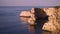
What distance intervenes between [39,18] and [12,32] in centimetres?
1412

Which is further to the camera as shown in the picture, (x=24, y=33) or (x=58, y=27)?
(x=58, y=27)

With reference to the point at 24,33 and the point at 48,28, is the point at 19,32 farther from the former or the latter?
the point at 48,28

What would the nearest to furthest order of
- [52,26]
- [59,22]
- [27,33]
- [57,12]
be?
[27,33] < [52,26] < [59,22] < [57,12]

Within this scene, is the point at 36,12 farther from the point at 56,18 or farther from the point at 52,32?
the point at 52,32

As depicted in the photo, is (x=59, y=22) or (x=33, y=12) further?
(x=33, y=12)

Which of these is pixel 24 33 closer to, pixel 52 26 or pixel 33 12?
pixel 52 26

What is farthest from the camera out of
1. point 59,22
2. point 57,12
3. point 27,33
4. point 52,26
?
point 57,12

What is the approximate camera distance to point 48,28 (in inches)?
873

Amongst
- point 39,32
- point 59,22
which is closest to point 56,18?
point 59,22

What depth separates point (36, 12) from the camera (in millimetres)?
35531

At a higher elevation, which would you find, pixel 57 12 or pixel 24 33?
pixel 57 12

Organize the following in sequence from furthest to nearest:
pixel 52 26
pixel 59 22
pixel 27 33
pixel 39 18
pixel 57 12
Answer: pixel 39 18 < pixel 57 12 < pixel 59 22 < pixel 52 26 < pixel 27 33

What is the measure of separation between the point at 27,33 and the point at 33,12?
15.7 meters

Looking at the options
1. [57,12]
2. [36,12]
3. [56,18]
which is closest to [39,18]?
[36,12]
